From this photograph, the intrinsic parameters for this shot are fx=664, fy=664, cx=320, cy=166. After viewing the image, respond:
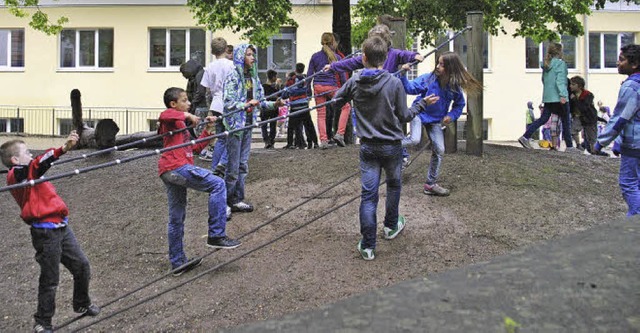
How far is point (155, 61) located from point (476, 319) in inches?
1030

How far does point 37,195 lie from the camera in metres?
4.70

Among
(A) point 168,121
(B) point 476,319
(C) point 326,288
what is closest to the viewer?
(B) point 476,319

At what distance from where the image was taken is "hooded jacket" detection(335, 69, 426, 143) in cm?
576

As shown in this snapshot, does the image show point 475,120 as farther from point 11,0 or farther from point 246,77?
point 11,0

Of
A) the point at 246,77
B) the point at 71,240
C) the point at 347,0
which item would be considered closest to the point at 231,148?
the point at 246,77

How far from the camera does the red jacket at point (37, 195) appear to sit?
467cm

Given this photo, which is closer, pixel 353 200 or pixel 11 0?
pixel 353 200

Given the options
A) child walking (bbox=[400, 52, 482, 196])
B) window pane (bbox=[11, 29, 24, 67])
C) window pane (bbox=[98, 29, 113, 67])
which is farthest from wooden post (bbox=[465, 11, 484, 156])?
window pane (bbox=[11, 29, 24, 67])

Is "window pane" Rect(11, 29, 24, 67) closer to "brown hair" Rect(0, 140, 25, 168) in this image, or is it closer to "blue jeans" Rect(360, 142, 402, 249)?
"brown hair" Rect(0, 140, 25, 168)

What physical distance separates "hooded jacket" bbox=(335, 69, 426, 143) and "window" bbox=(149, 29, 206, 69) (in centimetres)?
2115

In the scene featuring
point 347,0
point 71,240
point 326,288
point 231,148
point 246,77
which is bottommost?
point 326,288

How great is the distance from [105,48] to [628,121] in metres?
24.0

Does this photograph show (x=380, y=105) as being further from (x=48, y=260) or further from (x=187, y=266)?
(x=48, y=260)

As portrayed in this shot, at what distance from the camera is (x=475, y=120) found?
9.15 m
